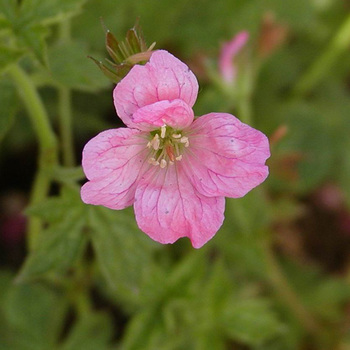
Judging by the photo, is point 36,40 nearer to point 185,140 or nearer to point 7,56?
point 7,56

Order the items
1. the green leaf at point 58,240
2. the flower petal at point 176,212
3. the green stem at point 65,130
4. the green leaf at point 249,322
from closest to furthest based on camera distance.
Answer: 1. the flower petal at point 176,212
2. the green leaf at point 58,240
3. the green stem at point 65,130
4. the green leaf at point 249,322

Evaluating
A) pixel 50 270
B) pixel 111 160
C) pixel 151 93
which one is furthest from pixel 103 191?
pixel 50 270

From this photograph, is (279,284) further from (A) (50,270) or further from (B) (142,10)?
(B) (142,10)

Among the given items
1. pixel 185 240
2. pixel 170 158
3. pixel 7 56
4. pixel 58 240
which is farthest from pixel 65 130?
pixel 185 240

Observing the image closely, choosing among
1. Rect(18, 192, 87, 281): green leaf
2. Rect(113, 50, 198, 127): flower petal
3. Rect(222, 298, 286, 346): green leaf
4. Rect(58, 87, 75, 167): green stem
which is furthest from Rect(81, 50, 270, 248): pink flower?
Rect(222, 298, 286, 346): green leaf

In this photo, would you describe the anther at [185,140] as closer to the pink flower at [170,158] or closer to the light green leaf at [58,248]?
the pink flower at [170,158]

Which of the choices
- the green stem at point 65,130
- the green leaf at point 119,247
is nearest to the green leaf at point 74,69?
the green stem at point 65,130
